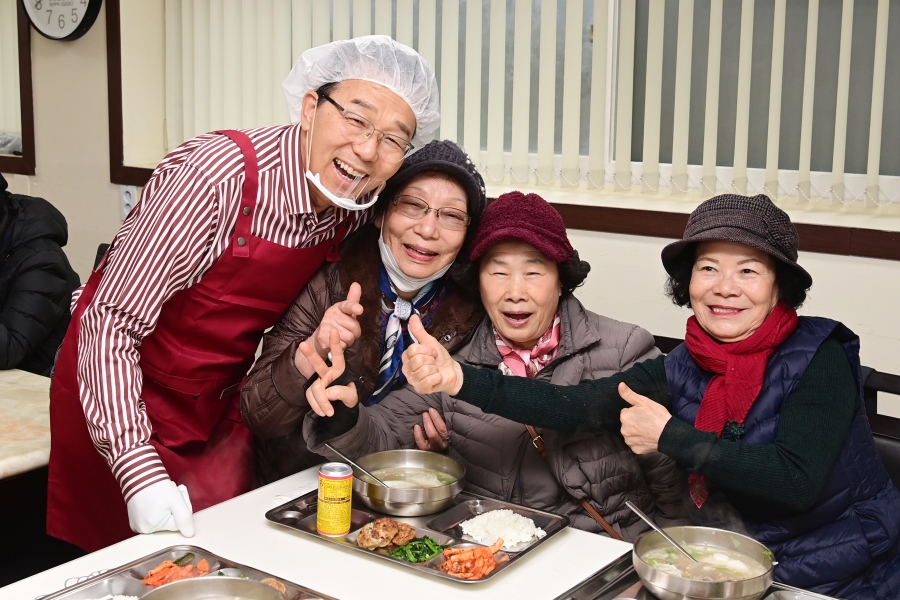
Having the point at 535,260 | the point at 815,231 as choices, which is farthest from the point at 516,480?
the point at 815,231

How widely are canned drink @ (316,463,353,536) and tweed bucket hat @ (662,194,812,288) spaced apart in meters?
0.90

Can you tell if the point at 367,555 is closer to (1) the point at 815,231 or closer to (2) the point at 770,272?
(2) the point at 770,272

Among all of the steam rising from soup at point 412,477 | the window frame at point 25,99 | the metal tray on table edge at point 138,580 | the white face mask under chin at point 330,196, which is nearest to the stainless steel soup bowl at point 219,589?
the metal tray on table edge at point 138,580

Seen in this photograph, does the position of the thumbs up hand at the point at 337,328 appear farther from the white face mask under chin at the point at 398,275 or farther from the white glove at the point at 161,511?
the white glove at the point at 161,511

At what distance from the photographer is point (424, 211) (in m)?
2.26

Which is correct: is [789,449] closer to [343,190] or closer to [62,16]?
[343,190]

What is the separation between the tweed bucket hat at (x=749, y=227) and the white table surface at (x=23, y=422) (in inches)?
67.0

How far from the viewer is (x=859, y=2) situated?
2.72 m

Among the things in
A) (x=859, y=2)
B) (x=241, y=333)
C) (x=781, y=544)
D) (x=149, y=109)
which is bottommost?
(x=781, y=544)

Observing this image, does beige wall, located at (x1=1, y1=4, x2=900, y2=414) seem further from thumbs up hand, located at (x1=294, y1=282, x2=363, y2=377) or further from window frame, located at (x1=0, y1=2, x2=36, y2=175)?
thumbs up hand, located at (x1=294, y1=282, x2=363, y2=377)

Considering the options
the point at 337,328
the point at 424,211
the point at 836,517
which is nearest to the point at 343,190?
the point at 424,211

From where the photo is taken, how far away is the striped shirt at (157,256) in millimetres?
1913

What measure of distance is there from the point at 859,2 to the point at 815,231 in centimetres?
69

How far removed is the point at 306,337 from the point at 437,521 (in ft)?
2.16
